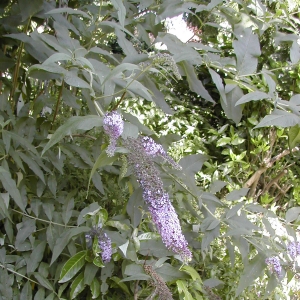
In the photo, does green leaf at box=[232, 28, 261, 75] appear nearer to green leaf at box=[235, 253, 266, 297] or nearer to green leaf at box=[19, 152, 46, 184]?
green leaf at box=[235, 253, 266, 297]

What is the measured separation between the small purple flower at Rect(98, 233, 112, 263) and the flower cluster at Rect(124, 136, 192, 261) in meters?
0.31

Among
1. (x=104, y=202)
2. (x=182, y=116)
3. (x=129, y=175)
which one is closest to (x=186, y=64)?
(x=129, y=175)

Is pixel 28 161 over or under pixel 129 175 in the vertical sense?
over

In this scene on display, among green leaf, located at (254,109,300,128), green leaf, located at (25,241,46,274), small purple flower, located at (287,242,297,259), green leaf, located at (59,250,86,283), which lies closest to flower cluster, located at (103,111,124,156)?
green leaf, located at (254,109,300,128)

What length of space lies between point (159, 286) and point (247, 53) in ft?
2.56

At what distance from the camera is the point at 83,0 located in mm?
1523

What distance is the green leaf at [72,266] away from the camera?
1216 mm

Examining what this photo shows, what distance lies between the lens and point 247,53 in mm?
1255

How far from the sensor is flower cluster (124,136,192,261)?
90 centimetres

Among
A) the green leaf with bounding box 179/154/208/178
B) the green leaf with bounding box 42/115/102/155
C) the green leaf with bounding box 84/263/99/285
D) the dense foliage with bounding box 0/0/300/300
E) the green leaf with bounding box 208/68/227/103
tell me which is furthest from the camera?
the green leaf with bounding box 179/154/208/178

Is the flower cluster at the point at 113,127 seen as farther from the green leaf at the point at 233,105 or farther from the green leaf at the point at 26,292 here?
the green leaf at the point at 26,292

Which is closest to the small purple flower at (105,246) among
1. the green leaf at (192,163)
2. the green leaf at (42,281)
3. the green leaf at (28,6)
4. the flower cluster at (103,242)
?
the flower cluster at (103,242)

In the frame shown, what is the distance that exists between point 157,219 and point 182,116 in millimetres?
2502

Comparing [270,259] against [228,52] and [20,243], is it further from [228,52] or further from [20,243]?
[228,52]
